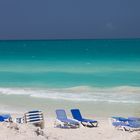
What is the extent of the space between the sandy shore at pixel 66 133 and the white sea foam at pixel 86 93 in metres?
4.36

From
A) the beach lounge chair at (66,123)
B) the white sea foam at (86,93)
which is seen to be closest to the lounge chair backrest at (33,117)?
the beach lounge chair at (66,123)

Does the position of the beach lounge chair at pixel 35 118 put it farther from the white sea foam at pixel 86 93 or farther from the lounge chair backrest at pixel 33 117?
the white sea foam at pixel 86 93

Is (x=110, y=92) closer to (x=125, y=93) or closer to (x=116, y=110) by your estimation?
(x=125, y=93)

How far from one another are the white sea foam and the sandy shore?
436cm

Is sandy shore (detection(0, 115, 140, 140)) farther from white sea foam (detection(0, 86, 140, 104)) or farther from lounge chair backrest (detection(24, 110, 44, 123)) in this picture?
white sea foam (detection(0, 86, 140, 104))

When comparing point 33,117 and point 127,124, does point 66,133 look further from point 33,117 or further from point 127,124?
point 127,124

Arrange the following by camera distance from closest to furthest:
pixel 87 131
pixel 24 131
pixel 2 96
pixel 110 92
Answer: pixel 24 131 < pixel 87 131 < pixel 2 96 < pixel 110 92

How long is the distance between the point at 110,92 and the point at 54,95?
10.3 feet

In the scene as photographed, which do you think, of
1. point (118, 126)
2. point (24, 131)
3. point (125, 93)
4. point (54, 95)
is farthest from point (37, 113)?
point (125, 93)

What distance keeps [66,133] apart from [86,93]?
9544mm

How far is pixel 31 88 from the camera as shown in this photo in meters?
23.6

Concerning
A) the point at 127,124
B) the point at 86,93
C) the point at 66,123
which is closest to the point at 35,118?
the point at 66,123

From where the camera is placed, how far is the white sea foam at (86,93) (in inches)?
750

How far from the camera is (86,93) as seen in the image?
21.3m
